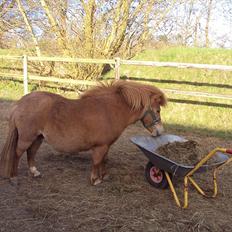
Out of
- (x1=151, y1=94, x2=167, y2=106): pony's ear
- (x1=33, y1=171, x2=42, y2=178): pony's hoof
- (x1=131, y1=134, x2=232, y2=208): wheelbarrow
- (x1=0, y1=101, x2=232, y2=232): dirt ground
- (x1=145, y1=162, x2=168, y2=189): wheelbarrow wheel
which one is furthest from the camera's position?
(x1=33, y1=171, x2=42, y2=178): pony's hoof

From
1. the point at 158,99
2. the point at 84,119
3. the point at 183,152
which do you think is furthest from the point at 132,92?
the point at 183,152

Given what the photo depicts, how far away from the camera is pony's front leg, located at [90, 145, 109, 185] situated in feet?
13.5

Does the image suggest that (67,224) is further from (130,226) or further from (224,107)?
(224,107)

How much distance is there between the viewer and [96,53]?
34.8 feet

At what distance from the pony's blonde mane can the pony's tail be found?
100 centimetres

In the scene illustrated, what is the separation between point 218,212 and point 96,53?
306 inches

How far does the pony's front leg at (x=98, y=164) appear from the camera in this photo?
4.12 m

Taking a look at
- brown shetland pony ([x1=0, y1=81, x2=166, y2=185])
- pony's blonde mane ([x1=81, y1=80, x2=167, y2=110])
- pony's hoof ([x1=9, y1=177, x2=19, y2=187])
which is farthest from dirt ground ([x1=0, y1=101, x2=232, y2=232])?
pony's blonde mane ([x1=81, y1=80, x2=167, y2=110])

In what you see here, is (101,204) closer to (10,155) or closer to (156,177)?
(156,177)

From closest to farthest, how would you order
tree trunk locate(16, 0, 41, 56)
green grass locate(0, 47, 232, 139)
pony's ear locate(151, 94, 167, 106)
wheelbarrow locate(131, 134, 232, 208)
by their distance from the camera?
1. wheelbarrow locate(131, 134, 232, 208)
2. pony's ear locate(151, 94, 167, 106)
3. green grass locate(0, 47, 232, 139)
4. tree trunk locate(16, 0, 41, 56)

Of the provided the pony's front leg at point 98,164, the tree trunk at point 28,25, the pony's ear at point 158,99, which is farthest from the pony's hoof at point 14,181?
the tree trunk at point 28,25

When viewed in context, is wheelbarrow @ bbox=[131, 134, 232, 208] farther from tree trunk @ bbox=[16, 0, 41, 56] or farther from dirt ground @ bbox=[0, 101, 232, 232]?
tree trunk @ bbox=[16, 0, 41, 56]

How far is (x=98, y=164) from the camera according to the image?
4.18 meters

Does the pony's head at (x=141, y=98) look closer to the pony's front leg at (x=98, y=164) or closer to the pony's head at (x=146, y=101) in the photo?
the pony's head at (x=146, y=101)
